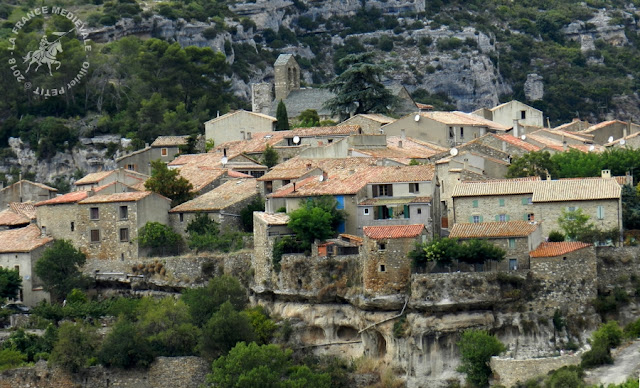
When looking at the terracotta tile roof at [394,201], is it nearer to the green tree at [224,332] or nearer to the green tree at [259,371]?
the green tree at [224,332]

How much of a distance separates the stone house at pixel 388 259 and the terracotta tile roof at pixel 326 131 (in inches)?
850

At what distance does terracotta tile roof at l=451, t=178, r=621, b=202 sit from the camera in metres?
73.8

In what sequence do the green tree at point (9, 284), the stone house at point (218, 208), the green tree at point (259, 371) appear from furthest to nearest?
the stone house at point (218, 208) → the green tree at point (9, 284) → the green tree at point (259, 371)

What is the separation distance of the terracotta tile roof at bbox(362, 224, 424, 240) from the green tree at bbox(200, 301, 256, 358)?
19.3 ft

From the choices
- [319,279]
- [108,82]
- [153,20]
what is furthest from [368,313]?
[153,20]

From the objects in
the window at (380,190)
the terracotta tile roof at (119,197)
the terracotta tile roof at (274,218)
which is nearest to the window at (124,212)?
the terracotta tile roof at (119,197)

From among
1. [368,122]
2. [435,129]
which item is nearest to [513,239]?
[435,129]

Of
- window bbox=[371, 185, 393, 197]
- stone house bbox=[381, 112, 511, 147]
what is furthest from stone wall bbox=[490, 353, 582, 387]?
stone house bbox=[381, 112, 511, 147]

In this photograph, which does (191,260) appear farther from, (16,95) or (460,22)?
(460,22)

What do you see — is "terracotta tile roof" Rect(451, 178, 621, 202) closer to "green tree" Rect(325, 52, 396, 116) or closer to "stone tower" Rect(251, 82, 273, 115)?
"green tree" Rect(325, 52, 396, 116)

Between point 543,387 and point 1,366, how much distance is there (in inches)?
874

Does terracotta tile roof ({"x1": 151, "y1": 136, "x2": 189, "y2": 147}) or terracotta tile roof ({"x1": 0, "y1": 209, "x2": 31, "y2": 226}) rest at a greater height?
terracotta tile roof ({"x1": 151, "y1": 136, "x2": 189, "y2": 147})

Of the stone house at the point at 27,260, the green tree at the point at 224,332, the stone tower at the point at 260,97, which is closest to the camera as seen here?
the green tree at the point at 224,332

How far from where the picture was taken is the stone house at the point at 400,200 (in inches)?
2958
